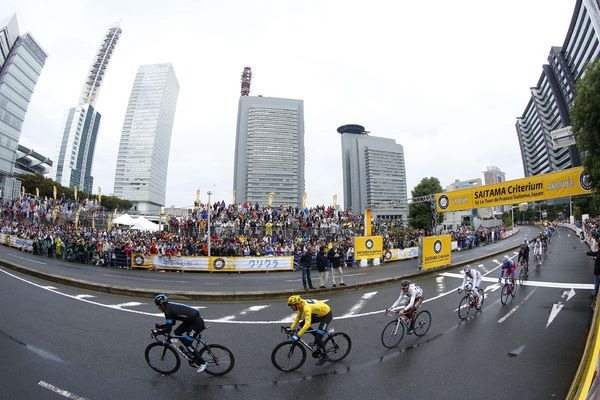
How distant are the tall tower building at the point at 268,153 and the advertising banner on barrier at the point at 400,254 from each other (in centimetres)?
11343

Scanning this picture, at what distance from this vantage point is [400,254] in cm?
2664

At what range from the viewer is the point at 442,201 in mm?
21172

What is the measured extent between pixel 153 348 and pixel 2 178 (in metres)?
93.1

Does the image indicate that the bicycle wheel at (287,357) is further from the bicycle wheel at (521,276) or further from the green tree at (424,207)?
the green tree at (424,207)

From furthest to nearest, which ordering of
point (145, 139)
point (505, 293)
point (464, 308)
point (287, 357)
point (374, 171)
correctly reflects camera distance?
point (374, 171)
point (145, 139)
point (505, 293)
point (464, 308)
point (287, 357)

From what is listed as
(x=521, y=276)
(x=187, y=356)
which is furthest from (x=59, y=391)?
(x=521, y=276)

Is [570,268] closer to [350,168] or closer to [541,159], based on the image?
[541,159]

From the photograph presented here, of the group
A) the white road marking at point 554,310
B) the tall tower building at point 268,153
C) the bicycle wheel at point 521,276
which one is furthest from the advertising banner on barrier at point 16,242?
the tall tower building at point 268,153

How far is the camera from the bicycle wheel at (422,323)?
25.0 feet

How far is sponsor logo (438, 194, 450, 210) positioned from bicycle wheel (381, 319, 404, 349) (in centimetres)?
1616

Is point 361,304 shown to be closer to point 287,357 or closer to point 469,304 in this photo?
point 469,304

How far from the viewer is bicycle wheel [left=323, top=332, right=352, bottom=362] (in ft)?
20.0

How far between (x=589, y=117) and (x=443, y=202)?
11.7m

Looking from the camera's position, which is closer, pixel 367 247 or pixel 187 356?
pixel 187 356
